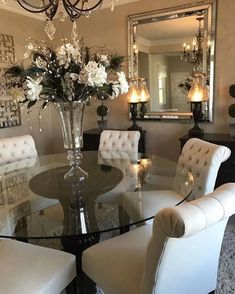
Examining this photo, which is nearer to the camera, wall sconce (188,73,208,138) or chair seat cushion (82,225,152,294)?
chair seat cushion (82,225,152,294)

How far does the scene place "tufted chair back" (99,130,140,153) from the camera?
3.21 metres

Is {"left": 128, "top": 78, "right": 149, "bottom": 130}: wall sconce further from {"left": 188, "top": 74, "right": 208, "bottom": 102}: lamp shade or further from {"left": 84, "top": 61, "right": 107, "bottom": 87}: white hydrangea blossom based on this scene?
{"left": 84, "top": 61, "right": 107, "bottom": 87}: white hydrangea blossom

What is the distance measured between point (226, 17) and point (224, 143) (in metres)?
1.57

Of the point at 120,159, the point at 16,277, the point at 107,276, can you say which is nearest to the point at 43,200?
the point at 16,277

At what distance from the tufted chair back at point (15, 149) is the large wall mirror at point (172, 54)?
1.73 metres

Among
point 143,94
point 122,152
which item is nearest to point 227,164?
point 122,152

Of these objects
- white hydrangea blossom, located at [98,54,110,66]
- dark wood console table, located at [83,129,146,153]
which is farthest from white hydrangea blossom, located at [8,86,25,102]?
dark wood console table, located at [83,129,146,153]

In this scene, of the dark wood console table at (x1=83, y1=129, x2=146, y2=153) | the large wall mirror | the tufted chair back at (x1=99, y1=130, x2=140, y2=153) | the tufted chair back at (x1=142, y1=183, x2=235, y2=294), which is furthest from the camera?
the dark wood console table at (x1=83, y1=129, x2=146, y2=153)

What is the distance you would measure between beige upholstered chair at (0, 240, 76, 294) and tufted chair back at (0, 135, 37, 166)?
149 cm

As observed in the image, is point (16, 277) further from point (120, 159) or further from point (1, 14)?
point (1, 14)

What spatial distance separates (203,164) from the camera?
214 cm

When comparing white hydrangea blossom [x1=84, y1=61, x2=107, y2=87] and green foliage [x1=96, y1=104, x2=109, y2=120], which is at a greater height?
white hydrangea blossom [x1=84, y1=61, x2=107, y2=87]

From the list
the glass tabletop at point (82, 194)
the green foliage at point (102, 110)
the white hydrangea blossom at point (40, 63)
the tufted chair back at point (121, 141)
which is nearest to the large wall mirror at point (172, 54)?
the green foliage at point (102, 110)

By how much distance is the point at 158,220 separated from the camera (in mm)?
1002
